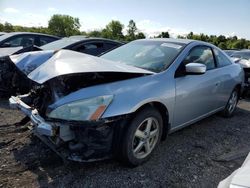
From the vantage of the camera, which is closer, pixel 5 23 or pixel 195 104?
pixel 195 104

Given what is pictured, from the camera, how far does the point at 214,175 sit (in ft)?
11.6

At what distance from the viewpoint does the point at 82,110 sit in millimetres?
3029

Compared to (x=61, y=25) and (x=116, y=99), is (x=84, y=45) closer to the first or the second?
(x=116, y=99)

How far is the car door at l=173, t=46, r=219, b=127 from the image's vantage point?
4.04 m

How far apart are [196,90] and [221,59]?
1.50 meters

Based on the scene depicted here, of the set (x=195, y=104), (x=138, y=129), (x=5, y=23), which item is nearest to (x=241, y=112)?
(x=195, y=104)

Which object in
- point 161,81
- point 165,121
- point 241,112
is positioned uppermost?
point 161,81

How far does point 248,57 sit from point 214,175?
28.3ft

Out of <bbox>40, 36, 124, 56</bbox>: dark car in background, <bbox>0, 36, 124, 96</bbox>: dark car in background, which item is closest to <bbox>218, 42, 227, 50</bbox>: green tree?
<bbox>40, 36, 124, 56</bbox>: dark car in background

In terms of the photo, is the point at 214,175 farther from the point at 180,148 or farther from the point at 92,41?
the point at 92,41

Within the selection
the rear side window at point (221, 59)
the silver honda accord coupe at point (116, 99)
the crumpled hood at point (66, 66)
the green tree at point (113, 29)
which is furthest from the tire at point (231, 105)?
the green tree at point (113, 29)

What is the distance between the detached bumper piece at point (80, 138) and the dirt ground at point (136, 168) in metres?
0.31

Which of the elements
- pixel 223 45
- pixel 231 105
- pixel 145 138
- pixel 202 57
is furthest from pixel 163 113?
pixel 223 45

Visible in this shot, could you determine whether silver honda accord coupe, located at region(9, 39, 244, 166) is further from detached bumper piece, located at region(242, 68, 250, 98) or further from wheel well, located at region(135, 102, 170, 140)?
detached bumper piece, located at region(242, 68, 250, 98)
